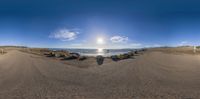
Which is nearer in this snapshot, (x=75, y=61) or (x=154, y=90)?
(x=154, y=90)

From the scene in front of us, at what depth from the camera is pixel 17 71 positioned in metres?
11.2

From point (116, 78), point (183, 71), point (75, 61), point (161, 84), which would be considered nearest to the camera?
point (161, 84)

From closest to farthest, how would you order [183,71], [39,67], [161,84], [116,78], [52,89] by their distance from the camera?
[52,89] < [161,84] < [116,78] < [183,71] < [39,67]

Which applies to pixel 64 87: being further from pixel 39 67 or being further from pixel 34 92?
pixel 39 67

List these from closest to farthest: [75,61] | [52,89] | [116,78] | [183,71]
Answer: [52,89]
[116,78]
[183,71]
[75,61]

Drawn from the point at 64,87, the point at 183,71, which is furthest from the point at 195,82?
the point at 64,87

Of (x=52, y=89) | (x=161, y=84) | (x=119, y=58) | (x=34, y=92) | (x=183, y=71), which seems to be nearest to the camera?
(x=34, y=92)

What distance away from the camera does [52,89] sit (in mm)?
7562

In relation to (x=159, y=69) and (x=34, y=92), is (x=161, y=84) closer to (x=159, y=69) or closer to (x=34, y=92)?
(x=159, y=69)

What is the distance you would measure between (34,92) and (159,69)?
25.3 feet

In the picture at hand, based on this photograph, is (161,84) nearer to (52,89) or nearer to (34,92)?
(52,89)

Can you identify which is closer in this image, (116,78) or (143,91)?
(143,91)

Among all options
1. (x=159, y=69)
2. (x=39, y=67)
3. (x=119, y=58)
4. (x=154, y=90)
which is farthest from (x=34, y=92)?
(x=119, y=58)

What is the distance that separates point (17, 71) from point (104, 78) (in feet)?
17.5
